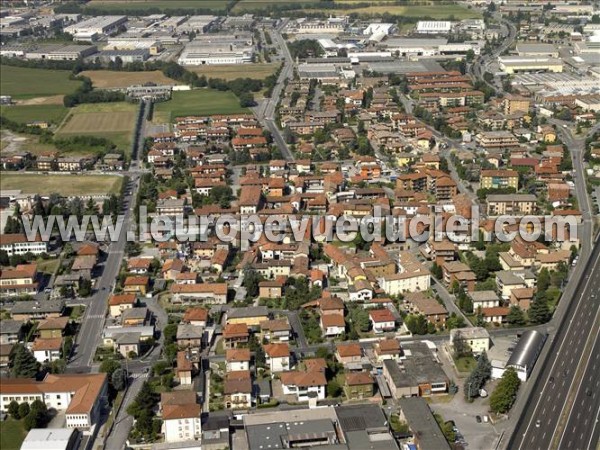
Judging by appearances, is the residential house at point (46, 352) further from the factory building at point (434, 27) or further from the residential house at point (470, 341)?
the factory building at point (434, 27)

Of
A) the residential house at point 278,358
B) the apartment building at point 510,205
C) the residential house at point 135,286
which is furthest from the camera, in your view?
the apartment building at point 510,205

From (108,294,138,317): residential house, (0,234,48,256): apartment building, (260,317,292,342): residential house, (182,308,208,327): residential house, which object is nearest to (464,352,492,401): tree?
(260,317,292,342): residential house

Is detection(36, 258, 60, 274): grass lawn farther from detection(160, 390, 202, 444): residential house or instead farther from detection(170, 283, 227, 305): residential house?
detection(160, 390, 202, 444): residential house

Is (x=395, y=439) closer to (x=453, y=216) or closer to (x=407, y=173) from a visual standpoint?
(x=453, y=216)

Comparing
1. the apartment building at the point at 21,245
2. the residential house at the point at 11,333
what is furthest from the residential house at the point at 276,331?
the apartment building at the point at 21,245

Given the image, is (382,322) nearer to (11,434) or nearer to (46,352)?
(46,352)

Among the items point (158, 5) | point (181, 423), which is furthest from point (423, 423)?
point (158, 5)

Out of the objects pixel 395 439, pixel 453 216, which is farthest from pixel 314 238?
pixel 395 439
